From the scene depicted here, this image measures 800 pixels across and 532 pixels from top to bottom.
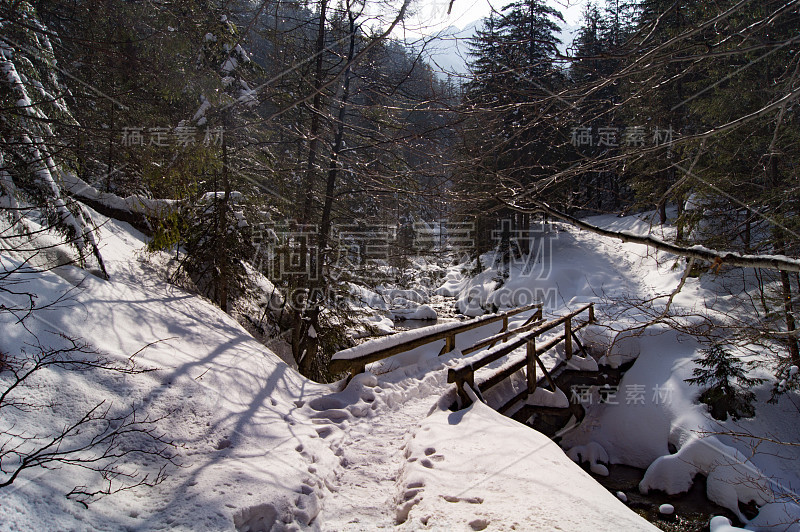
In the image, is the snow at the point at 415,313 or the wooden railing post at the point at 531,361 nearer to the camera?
the wooden railing post at the point at 531,361

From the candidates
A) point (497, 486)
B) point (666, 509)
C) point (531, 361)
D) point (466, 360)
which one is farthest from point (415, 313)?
point (497, 486)

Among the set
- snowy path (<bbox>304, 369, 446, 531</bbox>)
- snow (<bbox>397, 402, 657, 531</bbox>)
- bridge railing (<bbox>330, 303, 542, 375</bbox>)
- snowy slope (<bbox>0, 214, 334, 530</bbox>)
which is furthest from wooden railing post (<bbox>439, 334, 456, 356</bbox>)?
snow (<bbox>397, 402, 657, 531</bbox>)

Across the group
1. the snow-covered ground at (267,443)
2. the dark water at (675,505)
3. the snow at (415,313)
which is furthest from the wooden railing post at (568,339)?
the snow at (415,313)

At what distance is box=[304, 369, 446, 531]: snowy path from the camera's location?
2.91 meters

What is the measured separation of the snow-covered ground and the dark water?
0.28 meters

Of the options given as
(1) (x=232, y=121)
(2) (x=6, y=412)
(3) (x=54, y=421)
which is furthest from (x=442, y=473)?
(1) (x=232, y=121)

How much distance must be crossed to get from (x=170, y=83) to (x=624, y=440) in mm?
11257

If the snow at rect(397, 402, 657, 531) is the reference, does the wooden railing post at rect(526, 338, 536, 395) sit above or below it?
below

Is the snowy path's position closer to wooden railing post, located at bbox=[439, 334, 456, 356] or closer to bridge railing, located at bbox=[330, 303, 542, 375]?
bridge railing, located at bbox=[330, 303, 542, 375]

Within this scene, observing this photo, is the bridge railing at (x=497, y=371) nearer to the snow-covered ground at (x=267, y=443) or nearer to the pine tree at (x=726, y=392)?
the snow-covered ground at (x=267, y=443)

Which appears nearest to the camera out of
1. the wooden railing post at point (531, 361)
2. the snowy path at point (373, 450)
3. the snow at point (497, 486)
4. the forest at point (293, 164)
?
the snow at point (497, 486)

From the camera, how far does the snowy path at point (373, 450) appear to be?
2.91 metres

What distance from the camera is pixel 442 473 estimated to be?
3199 mm

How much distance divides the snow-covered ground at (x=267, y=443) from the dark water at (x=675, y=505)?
0.90 feet
